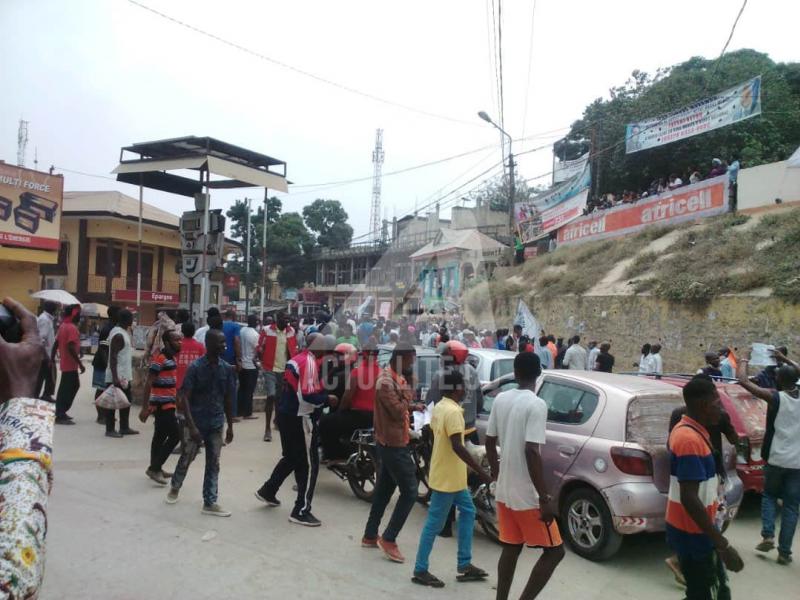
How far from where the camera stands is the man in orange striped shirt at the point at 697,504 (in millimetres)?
3189

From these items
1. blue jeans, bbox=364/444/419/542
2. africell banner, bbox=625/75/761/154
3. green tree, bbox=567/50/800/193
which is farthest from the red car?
green tree, bbox=567/50/800/193

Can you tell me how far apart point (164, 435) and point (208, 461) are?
117 centimetres

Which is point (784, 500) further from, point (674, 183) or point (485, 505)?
point (674, 183)

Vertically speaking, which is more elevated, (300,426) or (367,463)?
(300,426)

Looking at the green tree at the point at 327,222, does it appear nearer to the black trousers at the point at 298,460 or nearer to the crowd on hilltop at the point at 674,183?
the crowd on hilltop at the point at 674,183

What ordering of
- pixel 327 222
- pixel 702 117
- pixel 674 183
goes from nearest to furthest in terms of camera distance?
pixel 702 117, pixel 674 183, pixel 327 222

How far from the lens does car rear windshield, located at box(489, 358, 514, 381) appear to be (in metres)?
8.64

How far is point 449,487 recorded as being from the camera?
4383 millimetres

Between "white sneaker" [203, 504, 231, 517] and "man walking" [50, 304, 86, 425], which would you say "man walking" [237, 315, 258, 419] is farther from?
"white sneaker" [203, 504, 231, 517]

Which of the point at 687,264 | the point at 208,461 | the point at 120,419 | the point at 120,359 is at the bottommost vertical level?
the point at 120,419

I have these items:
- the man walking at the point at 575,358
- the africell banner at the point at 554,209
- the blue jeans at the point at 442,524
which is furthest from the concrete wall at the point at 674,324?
the blue jeans at the point at 442,524

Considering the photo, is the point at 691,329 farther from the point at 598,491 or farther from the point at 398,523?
the point at 398,523

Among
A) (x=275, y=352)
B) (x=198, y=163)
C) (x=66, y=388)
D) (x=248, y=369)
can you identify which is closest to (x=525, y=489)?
(x=275, y=352)

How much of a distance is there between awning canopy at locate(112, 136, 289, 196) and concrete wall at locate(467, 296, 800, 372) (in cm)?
1028
